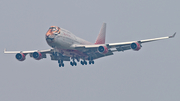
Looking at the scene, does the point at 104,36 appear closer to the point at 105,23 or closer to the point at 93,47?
the point at 105,23


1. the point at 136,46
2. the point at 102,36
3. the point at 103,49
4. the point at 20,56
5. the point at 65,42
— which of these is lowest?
the point at 136,46

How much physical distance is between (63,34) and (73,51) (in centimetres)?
638

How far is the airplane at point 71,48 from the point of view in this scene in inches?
3094

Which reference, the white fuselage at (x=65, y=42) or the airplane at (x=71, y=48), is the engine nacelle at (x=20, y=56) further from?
the white fuselage at (x=65, y=42)

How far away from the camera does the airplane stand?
78.6 metres

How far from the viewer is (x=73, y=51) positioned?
279 ft

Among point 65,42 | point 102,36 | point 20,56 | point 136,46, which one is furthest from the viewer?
point 102,36

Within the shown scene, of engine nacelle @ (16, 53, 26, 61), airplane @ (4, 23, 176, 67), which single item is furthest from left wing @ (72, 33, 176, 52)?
engine nacelle @ (16, 53, 26, 61)

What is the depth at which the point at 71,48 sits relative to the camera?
83.1 meters

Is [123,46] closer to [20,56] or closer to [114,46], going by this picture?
[114,46]

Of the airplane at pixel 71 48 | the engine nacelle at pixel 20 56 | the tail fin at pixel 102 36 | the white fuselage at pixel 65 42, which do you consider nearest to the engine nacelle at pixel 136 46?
the airplane at pixel 71 48

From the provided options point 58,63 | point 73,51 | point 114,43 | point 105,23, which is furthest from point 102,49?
point 105,23

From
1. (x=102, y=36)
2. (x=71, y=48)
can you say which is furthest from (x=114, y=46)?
(x=102, y=36)

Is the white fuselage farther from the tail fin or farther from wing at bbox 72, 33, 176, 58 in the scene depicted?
the tail fin
